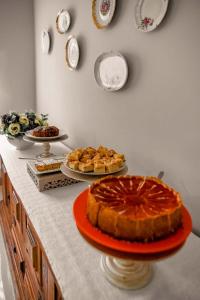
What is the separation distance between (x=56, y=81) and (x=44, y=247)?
1.48m

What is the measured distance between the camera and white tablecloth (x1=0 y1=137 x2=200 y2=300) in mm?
593

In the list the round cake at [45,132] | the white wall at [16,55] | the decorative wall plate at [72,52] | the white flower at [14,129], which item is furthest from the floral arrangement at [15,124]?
the white wall at [16,55]

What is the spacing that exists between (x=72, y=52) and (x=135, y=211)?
4.41 feet

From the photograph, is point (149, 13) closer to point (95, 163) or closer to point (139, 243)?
point (95, 163)

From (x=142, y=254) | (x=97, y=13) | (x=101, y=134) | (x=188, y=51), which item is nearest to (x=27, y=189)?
A: (x=101, y=134)

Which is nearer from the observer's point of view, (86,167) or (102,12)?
(86,167)

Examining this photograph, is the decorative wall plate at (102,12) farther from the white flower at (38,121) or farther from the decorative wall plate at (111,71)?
the white flower at (38,121)

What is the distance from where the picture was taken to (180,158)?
0.88 metres

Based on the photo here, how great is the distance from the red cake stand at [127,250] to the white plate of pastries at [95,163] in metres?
0.21

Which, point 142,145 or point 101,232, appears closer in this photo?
point 101,232

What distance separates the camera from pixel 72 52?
62.5 inches

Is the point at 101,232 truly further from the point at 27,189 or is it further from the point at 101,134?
the point at 101,134

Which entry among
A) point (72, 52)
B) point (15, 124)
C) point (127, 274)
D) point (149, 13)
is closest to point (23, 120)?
point (15, 124)

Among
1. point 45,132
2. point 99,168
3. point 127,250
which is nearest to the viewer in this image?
point 127,250
